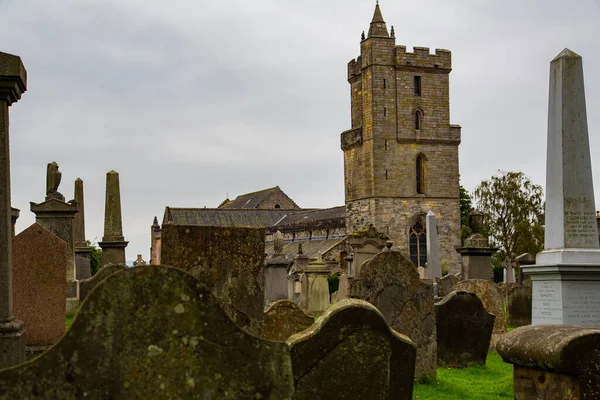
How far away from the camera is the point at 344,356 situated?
4.59 meters

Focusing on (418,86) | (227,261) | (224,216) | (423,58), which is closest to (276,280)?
(227,261)

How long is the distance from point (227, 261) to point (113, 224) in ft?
44.3

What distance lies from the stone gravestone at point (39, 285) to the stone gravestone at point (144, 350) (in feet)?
22.9

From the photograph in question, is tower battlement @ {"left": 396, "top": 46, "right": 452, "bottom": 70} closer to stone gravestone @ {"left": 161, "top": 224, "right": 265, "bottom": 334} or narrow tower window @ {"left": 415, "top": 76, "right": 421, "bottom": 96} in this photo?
narrow tower window @ {"left": 415, "top": 76, "right": 421, "bottom": 96}

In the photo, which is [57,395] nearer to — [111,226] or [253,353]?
[253,353]

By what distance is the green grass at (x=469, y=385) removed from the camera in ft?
27.8

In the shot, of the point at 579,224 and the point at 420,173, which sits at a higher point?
the point at 420,173

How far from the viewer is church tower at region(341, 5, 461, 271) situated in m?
46.0

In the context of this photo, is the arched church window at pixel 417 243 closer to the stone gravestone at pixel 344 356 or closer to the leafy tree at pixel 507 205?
the leafy tree at pixel 507 205

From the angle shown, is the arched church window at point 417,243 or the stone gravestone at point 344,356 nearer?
the stone gravestone at point 344,356

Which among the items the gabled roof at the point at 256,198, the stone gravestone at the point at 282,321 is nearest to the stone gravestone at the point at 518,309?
the stone gravestone at the point at 282,321

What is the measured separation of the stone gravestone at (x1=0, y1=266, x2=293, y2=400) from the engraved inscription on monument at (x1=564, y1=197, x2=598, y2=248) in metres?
6.80

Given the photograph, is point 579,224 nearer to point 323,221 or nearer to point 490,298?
point 490,298

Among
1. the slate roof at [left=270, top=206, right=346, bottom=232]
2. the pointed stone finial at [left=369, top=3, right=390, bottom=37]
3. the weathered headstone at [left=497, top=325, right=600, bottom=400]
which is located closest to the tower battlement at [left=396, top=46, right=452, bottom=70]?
the pointed stone finial at [left=369, top=3, right=390, bottom=37]
